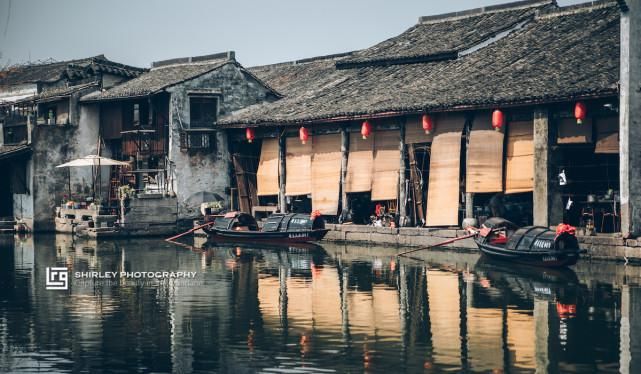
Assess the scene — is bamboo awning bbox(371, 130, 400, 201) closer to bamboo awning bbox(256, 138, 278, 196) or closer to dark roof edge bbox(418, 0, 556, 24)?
bamboo awning bbox(256, 138, 278, 196)

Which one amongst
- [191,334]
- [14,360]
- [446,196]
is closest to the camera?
[14,360]

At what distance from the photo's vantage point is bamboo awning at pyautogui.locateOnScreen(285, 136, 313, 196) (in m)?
42.9

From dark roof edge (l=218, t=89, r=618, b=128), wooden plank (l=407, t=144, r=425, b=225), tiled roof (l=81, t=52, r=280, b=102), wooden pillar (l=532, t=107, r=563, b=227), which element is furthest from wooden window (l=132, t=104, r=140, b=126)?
wooden pillar (l=532, t=107, r=563, b=227)

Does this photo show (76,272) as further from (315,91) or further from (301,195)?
(315,91)

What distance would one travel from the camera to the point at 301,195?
143 ft

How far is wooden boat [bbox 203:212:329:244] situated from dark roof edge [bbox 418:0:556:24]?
13.6 m

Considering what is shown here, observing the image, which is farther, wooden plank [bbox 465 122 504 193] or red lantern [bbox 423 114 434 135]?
red lantern [bbox 423 114 434 135]

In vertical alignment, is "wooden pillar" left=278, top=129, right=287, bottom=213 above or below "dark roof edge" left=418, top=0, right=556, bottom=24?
below

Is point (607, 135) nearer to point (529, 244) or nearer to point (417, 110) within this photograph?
point (529, 244)

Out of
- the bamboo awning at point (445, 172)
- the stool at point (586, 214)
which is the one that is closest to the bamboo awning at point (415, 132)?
the bamboo awning at point (445, 172)

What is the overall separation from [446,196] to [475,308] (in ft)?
44.9

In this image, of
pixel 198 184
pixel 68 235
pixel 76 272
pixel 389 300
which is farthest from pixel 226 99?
pixel 389 300

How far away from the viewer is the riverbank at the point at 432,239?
30828 millimetres

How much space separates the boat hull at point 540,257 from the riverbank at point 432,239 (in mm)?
2262
